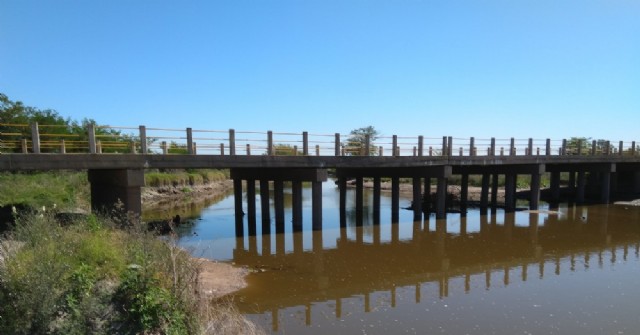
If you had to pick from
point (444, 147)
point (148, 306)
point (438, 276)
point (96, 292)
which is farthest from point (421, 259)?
point (96, 292)

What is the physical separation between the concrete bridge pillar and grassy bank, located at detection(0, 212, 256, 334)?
6677mm

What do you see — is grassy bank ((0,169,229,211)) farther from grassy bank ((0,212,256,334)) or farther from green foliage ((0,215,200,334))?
green foliage ((0,215,200,334))

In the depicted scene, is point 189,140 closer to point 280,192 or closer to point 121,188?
point 121,188

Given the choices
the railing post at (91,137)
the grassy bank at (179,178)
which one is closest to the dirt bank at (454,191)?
the grassy bank at (179,178)

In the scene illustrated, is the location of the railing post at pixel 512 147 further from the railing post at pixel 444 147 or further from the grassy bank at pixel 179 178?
the grassy bank at pixel 179 178

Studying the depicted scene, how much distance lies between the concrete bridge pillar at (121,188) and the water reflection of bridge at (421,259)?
4.15 meters

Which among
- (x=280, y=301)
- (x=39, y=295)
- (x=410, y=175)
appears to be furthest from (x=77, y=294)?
(x=410, y=175)

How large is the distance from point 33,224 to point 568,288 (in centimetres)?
1308

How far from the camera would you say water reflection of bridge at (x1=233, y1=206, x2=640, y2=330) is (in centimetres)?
1105

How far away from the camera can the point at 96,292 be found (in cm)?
654

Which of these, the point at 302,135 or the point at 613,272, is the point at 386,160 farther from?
the point at 613,272

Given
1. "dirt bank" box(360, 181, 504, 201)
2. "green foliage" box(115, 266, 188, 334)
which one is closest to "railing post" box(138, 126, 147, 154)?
"green foliage" box(115, 266, 188, 334)

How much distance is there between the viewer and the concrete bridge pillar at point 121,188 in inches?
562

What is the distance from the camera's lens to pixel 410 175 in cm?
2372
